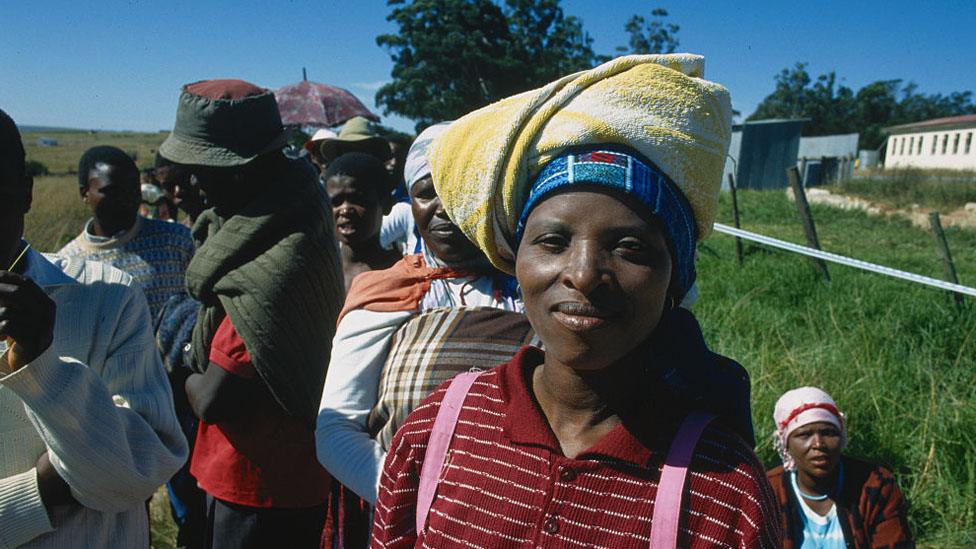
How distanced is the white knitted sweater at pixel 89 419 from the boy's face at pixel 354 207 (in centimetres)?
161

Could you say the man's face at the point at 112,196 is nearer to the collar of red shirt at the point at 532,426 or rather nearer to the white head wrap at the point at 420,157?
the white head wrap at the point at 420,157

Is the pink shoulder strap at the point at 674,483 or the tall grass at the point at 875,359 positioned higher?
the pink shoulder strap at the point at 674,483

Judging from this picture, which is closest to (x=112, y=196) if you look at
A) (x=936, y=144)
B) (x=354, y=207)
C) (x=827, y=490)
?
(x=354, y=207)

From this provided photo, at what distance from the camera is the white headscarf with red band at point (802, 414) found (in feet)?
9.79

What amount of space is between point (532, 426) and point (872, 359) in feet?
14.3

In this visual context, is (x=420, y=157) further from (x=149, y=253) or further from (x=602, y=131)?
(x=149, y=253)

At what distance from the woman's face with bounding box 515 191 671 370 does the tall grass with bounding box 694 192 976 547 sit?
318 cm

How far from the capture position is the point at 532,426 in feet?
3.80

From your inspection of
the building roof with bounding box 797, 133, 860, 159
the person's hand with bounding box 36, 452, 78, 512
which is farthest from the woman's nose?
the building roof with bounding box 797, 133, 860, 159

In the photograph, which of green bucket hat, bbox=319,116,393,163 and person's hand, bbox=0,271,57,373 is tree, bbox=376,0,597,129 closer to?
green bucket hat, bbox=319,116,393,163

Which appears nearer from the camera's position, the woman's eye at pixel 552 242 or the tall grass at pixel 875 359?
the woman's eye at pixel 552 242

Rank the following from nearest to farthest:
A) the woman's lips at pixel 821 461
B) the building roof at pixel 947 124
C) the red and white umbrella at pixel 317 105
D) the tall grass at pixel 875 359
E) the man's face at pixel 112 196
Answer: the woman's lips at pixel 821 461, the man's face at pixel 112 196, the tall grass at pixel 875 359, the red and white umbrella at pixel 317 105, the building roof at pixel 947 124

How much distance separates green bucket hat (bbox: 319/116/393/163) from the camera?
546 cm

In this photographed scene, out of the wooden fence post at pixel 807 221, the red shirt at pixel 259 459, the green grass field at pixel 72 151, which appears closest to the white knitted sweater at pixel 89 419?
the red shirt at pixel 259 459
